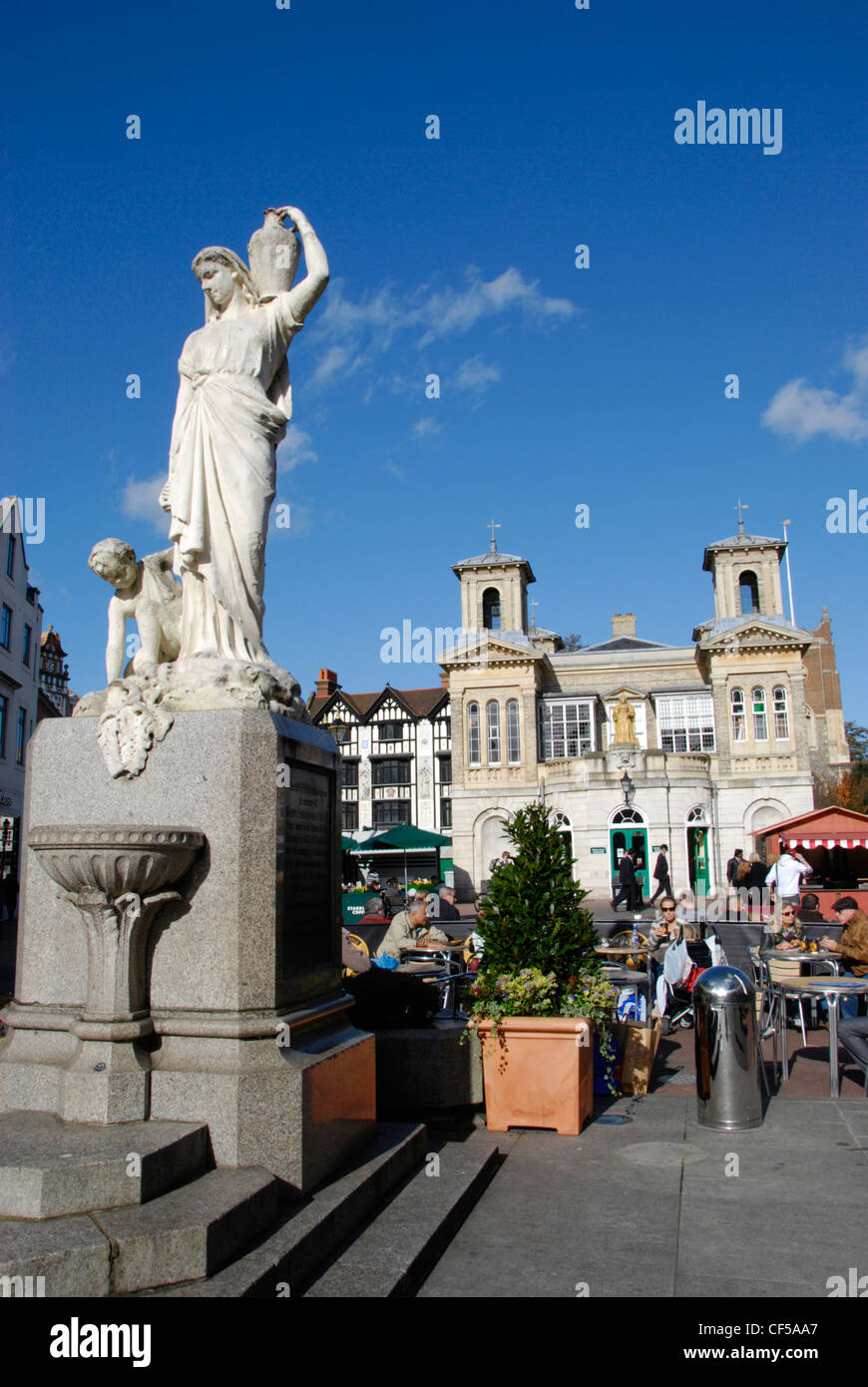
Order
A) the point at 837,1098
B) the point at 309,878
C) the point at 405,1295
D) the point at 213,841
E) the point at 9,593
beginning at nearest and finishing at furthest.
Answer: the point at 405,1295 → the point at 213,841 → the point at 309,878 → the point at 837,1098 → the point at 9,593

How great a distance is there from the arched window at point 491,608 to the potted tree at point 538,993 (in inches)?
1609

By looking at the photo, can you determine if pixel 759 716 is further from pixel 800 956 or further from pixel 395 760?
pixel 800 956

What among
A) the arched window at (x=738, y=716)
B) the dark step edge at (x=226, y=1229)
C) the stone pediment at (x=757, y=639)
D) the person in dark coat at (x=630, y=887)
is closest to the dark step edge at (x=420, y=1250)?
the dark step edge at (x=226, y=1229)

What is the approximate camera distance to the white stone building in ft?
132

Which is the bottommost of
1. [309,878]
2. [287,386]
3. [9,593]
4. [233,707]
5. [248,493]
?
[309,878]

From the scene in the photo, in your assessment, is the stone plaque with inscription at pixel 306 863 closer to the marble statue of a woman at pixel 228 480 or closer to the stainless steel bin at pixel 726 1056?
the marble statue of a woman at pixel 228 480

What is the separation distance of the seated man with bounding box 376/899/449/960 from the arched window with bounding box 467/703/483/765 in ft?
109

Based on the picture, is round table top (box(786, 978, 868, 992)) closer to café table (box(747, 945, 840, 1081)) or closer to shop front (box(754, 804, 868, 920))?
café table (box(747, 945, 840, 1081))

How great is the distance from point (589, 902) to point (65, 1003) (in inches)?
1263

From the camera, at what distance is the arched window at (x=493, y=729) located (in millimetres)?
44781

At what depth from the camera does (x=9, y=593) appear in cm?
3550

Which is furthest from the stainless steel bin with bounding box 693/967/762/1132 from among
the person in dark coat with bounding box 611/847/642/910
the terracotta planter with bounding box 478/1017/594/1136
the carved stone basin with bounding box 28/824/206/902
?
the person in dark coat with bounding box 611/847/642/910

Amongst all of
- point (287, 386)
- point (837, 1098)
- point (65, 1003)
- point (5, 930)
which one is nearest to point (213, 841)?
point (65, 1003)
